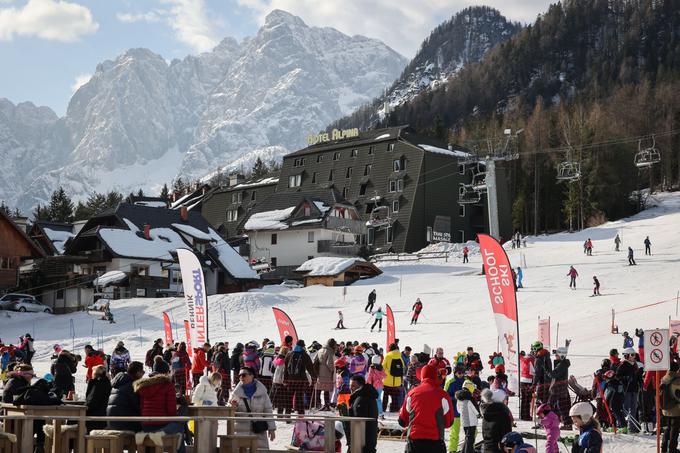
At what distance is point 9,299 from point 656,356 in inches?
1881

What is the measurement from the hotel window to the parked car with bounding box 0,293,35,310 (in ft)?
Result: 128

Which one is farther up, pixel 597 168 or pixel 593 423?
pixel 597 168

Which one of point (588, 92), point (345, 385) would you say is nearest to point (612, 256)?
point (345, 385)

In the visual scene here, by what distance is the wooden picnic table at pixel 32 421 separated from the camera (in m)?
10.6

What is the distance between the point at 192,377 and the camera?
2278cm

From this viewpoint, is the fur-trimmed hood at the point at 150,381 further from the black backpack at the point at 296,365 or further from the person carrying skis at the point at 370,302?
the person carrying skis at the point at 370,302

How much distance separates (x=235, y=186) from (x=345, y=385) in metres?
84.8

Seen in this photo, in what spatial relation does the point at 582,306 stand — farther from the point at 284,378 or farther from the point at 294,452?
the point at 294,452

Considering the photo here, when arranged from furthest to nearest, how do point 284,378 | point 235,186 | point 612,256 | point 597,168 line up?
point 235,186 → point 597,168 → point 612,256 → point 284,378

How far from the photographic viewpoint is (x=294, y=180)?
9112 cm

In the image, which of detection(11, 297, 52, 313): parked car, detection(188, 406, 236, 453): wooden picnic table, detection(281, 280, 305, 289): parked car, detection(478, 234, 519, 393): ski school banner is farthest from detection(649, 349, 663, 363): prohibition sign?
detection(11, 297, 52, 313): parked car

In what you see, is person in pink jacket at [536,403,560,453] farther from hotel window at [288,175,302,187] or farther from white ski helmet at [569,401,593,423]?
hotel window at [288,175,302,187]

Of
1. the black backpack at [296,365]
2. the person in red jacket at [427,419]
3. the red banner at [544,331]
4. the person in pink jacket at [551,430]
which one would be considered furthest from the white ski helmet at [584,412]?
the red banner at [544,331]

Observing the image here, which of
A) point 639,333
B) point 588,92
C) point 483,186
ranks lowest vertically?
point 639,333
